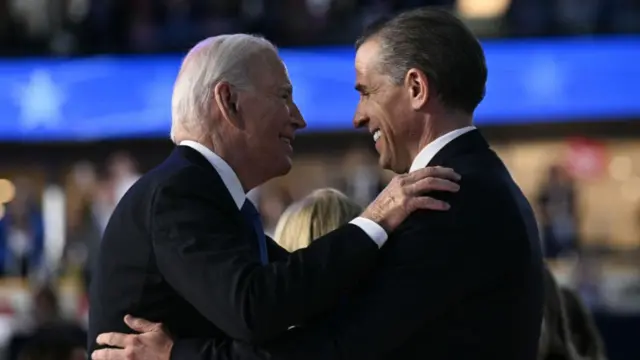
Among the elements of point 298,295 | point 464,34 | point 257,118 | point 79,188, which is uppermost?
point 464,34

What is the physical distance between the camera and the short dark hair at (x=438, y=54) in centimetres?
273

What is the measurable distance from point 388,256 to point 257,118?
18.1 inches

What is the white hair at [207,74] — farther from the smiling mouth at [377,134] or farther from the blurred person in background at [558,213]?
the blurred person in background at [558,213]

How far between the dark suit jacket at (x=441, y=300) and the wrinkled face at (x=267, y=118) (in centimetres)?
38

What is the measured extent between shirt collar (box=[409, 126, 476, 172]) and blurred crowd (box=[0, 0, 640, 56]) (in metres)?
11.8

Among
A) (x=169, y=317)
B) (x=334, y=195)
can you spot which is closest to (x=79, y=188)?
(x=334, y=195)

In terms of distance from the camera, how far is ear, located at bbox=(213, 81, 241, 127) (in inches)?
111

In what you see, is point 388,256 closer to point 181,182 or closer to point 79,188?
point 181,182

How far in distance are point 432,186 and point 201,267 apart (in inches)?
19.4

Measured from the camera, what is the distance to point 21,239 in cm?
1324

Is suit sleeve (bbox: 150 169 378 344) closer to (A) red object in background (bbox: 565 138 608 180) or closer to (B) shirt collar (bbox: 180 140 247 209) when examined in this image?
(B) shirt collar (bbox: 180 140 247 209)

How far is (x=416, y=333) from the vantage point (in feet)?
8.60

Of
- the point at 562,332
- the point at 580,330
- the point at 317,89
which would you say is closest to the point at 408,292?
the point at 562,332

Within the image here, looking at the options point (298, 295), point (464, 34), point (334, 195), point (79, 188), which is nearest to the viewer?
point (298, 295)
